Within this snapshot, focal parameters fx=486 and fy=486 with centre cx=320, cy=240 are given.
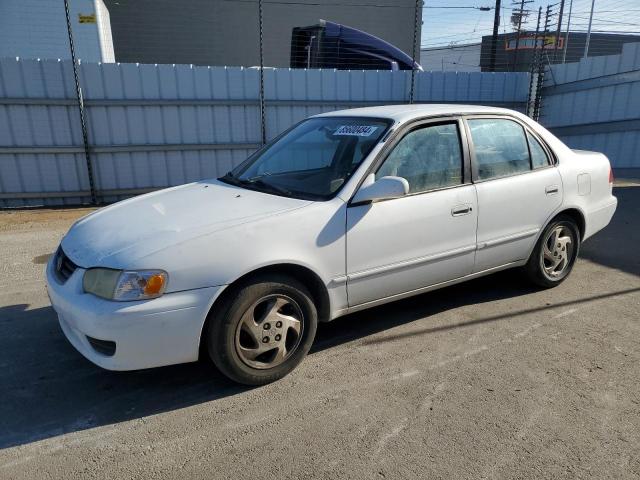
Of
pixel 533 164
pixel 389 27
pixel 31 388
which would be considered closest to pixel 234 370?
pixel 31 388

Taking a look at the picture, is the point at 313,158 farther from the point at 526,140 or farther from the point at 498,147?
the point at 526,140

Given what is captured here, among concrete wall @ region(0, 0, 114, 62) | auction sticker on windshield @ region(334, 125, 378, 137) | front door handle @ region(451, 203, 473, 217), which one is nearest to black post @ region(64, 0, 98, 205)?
concrete wall @ region(0, 0, 114, 62)

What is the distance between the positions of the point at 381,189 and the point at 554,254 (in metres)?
2.19

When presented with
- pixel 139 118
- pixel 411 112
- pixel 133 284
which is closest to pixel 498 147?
pixel 411 112

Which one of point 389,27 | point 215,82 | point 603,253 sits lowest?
point 603,253

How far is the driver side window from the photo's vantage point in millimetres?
3385

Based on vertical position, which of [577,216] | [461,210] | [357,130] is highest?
[357,130]

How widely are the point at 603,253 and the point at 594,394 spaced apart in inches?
127

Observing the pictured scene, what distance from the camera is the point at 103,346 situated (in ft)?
8.75

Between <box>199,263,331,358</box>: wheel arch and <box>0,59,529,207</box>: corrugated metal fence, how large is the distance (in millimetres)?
6523

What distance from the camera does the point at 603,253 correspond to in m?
5.54

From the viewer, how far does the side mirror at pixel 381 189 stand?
3.08 meters

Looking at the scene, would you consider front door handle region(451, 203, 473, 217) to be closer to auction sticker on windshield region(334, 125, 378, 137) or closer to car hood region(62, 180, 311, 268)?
auction sticker on windshield region(334, 125, 378, 137)

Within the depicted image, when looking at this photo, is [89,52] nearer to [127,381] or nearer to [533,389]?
[127,381]
